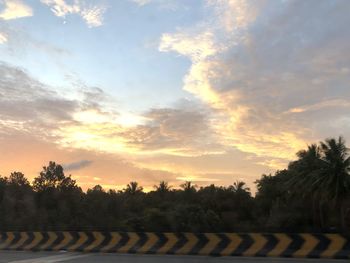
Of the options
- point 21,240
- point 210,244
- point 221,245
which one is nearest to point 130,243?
point 210,244

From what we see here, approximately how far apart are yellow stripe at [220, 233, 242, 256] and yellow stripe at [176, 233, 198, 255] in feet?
3.87

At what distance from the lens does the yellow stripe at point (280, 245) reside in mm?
16703

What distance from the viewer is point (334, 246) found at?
52.3 feet

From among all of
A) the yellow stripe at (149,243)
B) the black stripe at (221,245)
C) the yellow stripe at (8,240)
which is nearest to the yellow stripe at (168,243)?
the yellow stripe at (149,243)

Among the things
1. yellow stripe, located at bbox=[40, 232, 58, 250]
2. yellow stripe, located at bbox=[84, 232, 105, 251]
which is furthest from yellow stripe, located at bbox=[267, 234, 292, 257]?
yellow stripe, located at bbox=[40, 232, 58, 250]

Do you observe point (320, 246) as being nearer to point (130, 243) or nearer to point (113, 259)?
point (113, 259)

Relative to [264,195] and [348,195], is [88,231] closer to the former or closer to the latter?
[348,195]

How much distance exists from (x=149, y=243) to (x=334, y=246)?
669cm

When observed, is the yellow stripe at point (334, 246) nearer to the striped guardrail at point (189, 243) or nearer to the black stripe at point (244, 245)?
the striped guardrail at point (189, 243)

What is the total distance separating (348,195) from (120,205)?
41.4 metres

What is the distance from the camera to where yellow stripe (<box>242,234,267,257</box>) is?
1706cm

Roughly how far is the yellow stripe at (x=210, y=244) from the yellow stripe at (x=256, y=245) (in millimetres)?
1102

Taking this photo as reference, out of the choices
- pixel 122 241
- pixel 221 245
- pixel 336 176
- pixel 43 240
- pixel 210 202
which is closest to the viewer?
pixel 221 245

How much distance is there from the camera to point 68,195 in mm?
88312
